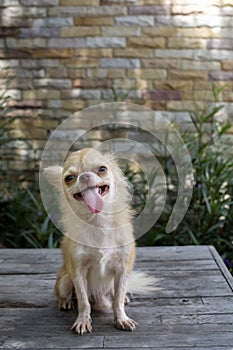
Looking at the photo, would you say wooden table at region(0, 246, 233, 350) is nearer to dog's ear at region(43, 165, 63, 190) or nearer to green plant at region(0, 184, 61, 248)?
dog's ear at region(43, 165, 63, 190)

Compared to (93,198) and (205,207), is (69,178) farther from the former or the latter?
(205,207)

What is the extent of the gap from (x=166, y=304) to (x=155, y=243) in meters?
1.49

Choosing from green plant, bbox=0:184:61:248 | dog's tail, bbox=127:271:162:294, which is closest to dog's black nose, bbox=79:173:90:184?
dog's tail, bbox=127:271:162:294

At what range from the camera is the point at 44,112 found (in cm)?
367

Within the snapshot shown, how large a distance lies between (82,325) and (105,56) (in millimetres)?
2686

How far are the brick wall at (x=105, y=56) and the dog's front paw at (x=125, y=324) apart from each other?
245cm

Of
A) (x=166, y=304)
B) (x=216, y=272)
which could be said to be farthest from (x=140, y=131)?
(x=166, y=304)

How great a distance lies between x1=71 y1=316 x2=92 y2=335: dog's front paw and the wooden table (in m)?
0.02

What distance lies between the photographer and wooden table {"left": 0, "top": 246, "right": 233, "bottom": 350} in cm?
128

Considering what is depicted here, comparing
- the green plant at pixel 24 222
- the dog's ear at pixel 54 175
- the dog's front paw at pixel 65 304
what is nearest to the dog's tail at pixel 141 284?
the dog's front paw at pixel 65 304

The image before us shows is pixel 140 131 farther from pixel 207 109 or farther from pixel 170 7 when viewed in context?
pixel 170 7

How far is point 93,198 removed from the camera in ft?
3.98

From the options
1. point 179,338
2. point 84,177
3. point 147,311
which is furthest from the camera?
point 147,311

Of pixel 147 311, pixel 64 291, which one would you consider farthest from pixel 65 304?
pixel 147 311
